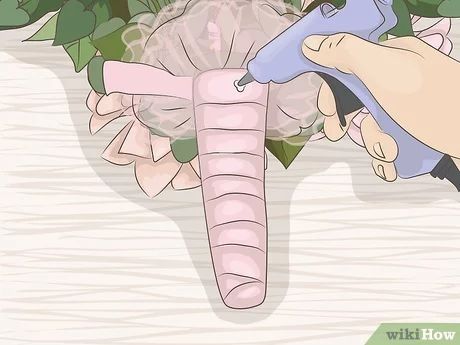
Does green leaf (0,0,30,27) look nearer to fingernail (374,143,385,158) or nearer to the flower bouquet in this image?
the flower bouquet

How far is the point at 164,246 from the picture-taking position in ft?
2.36

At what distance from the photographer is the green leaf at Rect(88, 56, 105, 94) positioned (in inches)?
28.3

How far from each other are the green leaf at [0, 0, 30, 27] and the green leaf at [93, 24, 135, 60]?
96mm

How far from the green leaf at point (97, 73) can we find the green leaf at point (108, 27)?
0.03 metres

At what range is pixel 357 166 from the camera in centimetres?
73

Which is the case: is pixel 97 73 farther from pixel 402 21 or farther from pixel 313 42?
pixel 402 21

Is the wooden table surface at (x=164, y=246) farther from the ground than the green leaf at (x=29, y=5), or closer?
closer

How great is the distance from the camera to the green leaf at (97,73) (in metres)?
0.72

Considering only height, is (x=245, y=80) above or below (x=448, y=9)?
below

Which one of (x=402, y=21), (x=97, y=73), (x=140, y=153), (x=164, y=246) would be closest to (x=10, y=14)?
(x=97, y=73)

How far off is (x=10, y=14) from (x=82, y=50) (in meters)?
0.10

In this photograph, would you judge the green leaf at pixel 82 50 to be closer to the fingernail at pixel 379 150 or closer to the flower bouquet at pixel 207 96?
the flower bouquet at pixel 207 96

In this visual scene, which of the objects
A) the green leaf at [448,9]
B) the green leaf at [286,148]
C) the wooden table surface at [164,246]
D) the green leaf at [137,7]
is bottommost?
the wooden table surface at [164,246]

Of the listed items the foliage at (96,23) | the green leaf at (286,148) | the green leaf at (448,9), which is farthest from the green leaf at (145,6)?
the green leaf at (448,9)
